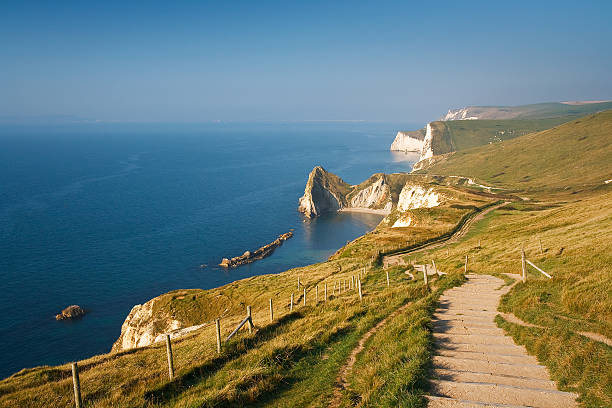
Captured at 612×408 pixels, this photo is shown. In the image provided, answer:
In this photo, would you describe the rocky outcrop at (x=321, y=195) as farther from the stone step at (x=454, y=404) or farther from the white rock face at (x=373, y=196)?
the stone step at (x=454, y=404)

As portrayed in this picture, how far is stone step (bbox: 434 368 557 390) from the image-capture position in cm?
1073

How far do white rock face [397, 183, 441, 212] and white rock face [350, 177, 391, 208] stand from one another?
56.0m

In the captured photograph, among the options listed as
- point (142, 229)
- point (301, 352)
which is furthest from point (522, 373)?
point (142, 229)

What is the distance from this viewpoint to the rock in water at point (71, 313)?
78062 mm

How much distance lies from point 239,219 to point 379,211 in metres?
72.9

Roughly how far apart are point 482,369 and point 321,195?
174 meters

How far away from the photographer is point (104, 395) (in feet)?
45.7

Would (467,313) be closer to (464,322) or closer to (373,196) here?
(464,322)

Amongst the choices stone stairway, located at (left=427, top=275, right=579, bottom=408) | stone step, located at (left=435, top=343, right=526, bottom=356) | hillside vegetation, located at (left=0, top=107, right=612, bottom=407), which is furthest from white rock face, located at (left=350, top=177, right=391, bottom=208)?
stone step, located at (left=435, top=343, right=526, bottom=356)

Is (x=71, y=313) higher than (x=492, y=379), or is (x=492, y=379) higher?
(x=492, y=379)

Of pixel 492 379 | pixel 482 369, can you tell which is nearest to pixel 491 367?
pixel 482 369

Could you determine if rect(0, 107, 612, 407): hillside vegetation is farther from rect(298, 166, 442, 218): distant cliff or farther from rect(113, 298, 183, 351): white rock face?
rect(298, 166, 442, 218): distant cliff

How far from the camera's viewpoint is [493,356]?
43.1 feet

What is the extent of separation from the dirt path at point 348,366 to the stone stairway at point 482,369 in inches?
101
